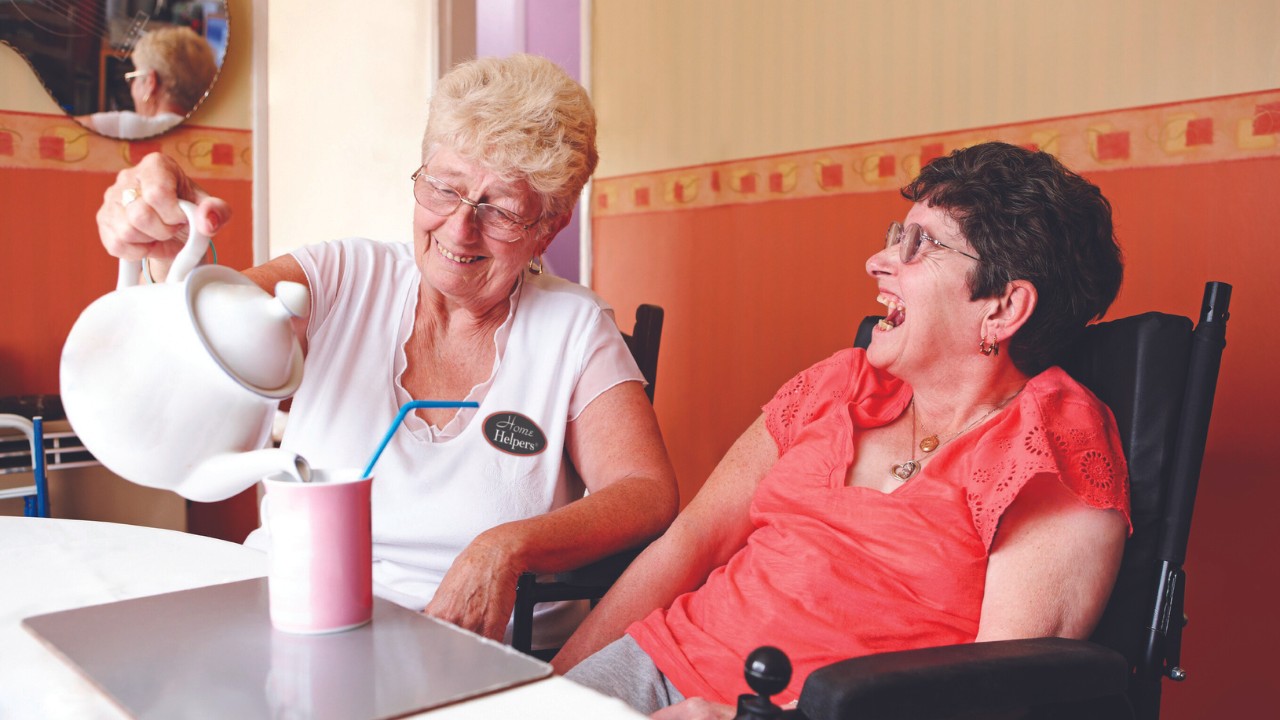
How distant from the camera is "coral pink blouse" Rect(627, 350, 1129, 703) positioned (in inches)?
51.6

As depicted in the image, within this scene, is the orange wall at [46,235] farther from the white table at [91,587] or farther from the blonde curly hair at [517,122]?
the blonde curly hair at [517,122]

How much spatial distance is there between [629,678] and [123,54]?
2620mm

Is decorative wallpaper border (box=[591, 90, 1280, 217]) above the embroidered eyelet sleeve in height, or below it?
above

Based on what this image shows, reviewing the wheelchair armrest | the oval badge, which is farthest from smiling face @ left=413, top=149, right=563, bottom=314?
the wheelchair armrest

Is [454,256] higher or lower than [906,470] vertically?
higher

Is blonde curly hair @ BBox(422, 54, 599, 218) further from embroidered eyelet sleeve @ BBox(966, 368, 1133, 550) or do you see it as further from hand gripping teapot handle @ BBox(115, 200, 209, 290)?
embroidered eyelet sleeve @ BBox(966, 368, 1133, 550)

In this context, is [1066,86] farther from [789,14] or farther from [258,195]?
[258,195]

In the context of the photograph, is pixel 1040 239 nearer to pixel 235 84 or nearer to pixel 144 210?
pixel 144 210

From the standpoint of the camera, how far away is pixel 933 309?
4.85ft

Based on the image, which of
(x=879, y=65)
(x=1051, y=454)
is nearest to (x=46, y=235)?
(x=879, y=65)

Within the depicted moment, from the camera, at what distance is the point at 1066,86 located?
7.97ft

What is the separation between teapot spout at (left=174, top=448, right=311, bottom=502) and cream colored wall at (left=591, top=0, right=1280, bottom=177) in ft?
7.07

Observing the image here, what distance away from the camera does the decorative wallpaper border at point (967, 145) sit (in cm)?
214

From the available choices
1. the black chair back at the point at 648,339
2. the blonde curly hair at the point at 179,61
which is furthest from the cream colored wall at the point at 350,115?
the black chair back at the point at 648,339
